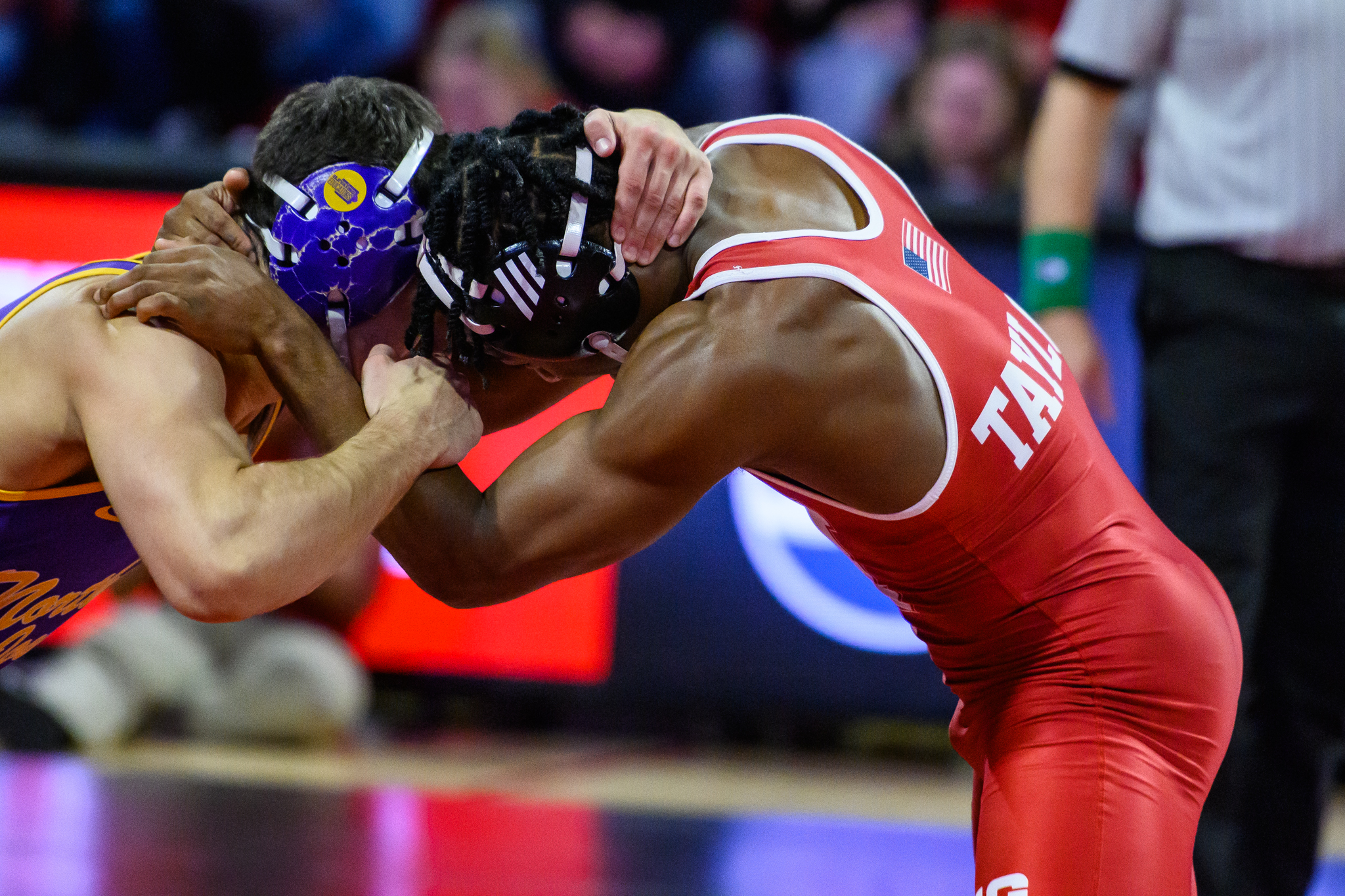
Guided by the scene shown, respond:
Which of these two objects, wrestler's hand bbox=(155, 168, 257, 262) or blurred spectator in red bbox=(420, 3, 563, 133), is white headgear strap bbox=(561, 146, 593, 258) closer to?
wrestler's hand bbox=(155, 168, 257, 262)

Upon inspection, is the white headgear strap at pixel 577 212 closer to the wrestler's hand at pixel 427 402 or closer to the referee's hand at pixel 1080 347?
the wrestler's hand at pixel 427 402

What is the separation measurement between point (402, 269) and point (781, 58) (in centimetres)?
540

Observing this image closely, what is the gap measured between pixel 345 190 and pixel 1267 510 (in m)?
Answer: 1.73

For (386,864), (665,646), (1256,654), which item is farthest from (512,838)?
(1256,654)

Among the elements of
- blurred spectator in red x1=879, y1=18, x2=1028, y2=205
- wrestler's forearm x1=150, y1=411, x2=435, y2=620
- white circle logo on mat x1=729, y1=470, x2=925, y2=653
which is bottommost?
white circle logo on mat x1=729, y1=470, x2=925, y2=653

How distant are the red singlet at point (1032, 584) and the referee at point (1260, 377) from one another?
0.63 meters

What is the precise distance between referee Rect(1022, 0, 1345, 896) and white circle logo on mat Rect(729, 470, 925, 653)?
2.15m

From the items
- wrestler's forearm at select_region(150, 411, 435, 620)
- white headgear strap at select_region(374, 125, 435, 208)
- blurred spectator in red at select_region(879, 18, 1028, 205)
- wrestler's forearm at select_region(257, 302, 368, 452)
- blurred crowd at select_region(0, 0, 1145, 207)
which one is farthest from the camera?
blurred crowd at select_region(0, 0, 1145, 207)

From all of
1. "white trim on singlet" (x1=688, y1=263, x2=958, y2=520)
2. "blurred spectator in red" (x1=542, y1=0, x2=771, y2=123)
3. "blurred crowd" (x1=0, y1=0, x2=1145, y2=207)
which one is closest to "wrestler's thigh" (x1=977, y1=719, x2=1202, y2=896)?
"white trim on singlet" (x1=688, y1=263, x2=958, y2=520)

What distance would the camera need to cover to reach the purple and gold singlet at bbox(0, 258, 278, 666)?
2068mm

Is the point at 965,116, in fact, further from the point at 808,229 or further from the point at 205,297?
the point at 205,297

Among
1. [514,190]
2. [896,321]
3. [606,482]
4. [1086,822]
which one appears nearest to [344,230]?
[514,190]

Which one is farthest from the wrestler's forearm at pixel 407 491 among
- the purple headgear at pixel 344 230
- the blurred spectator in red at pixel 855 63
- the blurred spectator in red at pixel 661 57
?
the blurred spectator in red at pixel 661 57

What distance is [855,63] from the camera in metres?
6.93
